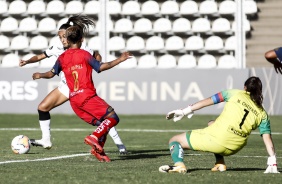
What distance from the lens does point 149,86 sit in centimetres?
2517

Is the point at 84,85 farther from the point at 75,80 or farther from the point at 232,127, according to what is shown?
the point at 232,127

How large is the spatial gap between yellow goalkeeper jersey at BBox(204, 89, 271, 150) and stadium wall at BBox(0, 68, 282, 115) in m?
15.5

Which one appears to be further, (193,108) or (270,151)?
(193,108)

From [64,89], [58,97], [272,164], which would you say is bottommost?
[272,164]

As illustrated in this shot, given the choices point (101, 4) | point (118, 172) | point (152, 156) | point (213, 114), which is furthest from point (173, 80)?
point (118, 172)

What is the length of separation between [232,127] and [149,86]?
51.4 ft

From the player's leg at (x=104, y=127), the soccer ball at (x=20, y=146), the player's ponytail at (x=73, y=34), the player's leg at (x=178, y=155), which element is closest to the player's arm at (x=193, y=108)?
the player's leg at (x=178, y=155)

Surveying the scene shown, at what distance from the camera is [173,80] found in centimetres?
2516

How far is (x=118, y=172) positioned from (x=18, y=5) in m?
20.5

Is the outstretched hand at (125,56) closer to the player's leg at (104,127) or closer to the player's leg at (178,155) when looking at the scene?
the player's leg at (104,127)

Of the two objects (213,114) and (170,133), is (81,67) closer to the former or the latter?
(170,133)

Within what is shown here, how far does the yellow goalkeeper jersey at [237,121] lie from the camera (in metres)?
9.51

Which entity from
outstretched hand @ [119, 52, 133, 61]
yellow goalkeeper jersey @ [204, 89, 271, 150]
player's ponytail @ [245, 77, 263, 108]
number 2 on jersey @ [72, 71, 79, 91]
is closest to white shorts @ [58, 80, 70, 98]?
number 2 on jersey @ [72, 71, 79, 91]

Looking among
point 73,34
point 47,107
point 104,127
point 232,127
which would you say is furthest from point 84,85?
point 232,127
